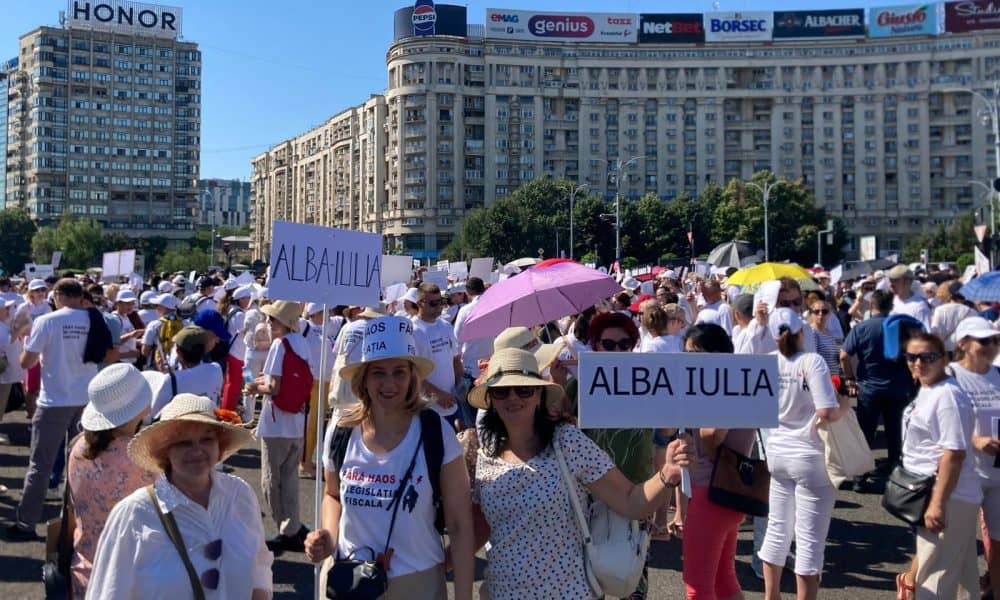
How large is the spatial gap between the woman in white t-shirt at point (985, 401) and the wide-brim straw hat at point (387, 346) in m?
3.21

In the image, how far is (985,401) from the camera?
4781mm

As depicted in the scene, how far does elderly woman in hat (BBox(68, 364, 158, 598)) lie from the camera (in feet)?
11.4

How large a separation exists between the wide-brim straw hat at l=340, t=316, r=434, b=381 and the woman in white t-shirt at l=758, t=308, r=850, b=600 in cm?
257

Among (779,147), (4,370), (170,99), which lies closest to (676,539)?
(4,370)

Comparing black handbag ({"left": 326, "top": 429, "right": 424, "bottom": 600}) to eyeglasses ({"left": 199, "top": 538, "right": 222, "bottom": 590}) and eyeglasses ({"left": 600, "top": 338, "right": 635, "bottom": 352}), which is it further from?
eyeglasses ({"left": 600, "top": 338, "right": 635, "bottom": 352})

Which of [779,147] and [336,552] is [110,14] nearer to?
[779,147]

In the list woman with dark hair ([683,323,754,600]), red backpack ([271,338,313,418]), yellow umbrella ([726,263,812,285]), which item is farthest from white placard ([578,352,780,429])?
yellow umbrella ([726,263,812,285])

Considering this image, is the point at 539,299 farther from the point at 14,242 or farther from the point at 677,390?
the point at 14,242

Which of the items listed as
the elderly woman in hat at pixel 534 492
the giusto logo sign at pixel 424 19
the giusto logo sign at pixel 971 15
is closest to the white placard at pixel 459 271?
the elderly woman in hat at pixel 534 492

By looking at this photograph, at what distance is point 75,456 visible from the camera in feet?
11.7

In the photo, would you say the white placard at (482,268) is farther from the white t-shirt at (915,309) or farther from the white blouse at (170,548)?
the white blouse at (170,548)

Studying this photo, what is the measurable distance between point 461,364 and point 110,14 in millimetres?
122109

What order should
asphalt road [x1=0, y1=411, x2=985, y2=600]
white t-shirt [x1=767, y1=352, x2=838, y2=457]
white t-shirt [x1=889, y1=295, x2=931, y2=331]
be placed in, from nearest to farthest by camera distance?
white t-shirt [x1=767, y1=352, x2=838, y2=457], asphalt road [x1=0, y1=411, x2=985, y2=600], white t-shirt [x1=889, y1=295, x2=931, y2=331]

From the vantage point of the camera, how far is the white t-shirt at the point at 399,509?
315cm
